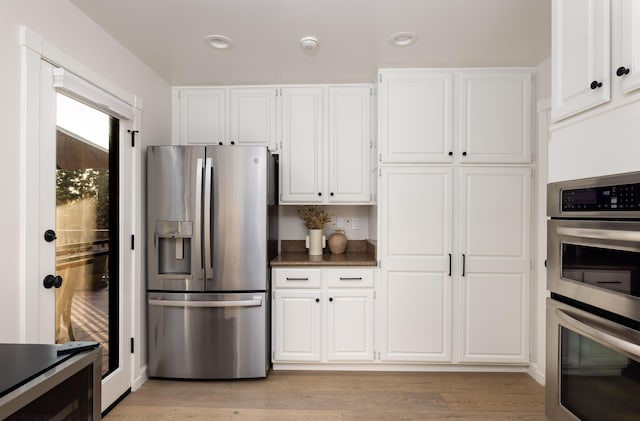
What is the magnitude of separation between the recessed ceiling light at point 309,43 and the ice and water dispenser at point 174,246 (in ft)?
4.84

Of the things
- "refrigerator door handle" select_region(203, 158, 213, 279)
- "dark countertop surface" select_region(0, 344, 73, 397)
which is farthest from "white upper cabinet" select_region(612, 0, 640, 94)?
"refrigerator door handle" select_region(203, 158, 213, 279)

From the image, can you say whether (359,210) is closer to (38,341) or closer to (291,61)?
(291,61)

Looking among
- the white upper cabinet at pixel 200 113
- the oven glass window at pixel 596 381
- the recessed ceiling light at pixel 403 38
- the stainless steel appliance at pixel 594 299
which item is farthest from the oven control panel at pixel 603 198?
the white upper cabinet at pixel 200 113

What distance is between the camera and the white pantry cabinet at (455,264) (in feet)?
8.99

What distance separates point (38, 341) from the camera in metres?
1.73

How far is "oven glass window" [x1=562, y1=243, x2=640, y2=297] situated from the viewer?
1.03 metres

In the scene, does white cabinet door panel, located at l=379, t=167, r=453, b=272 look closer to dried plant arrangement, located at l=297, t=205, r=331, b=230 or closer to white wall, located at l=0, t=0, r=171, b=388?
dried plant arrangement, located at l=297, t=205, r=331, b=230

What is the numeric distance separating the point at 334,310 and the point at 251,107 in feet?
6.15

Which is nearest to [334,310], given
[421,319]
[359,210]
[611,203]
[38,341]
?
[421,319]

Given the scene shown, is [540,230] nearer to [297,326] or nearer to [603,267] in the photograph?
[603,267]

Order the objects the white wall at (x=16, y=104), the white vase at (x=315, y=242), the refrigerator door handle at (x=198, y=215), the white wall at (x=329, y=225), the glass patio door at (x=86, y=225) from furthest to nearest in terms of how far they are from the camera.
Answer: the white wall at (x=329, y=225) < the white vase at (x=315, y=242) < the refrigerator door handle at (x=198, y=215) < the glass patio door at (x=86, y=225) < the white wall at (x=16, y=104)

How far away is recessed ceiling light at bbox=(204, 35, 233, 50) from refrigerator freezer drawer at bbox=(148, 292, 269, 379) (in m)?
1.75

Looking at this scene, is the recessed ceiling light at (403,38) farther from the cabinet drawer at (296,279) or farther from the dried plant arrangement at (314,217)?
the cabinet drawer at (296,279)

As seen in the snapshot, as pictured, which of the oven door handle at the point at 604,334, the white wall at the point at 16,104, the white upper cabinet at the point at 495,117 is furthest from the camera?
the white upper cabinet at the point at 495,117
